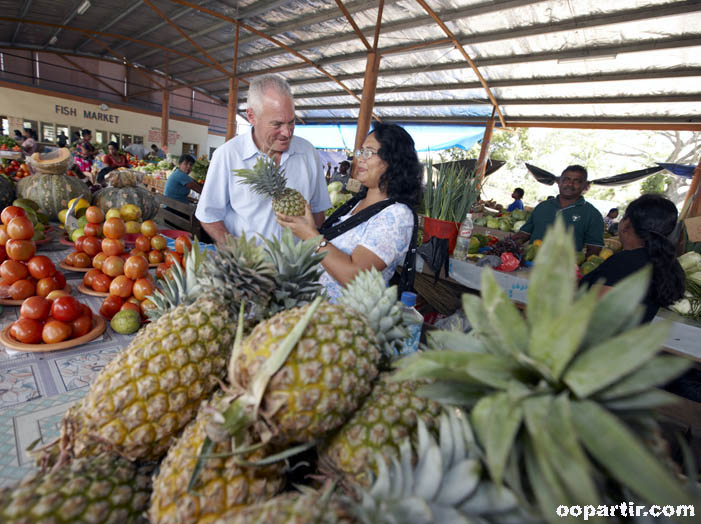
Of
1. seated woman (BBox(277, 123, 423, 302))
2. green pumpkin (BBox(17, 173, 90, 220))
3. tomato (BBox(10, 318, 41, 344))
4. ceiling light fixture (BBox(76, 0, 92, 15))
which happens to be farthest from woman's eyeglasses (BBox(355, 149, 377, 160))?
ceiling light fixture (BBox(76, 0, 92, 15))

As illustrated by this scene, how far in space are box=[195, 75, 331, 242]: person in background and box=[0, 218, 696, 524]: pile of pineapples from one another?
6.74 feet

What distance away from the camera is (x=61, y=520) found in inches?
27.5

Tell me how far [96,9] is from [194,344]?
20.8 m

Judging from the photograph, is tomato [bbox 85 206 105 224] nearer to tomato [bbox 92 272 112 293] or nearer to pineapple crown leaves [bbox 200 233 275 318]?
tomato [bbox 92 272 112 293]

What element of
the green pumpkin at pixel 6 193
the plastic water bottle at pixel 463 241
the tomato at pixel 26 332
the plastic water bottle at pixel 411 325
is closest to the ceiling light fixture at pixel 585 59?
the plastic water bottle at pixel 463 241

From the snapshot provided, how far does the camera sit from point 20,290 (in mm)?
2242

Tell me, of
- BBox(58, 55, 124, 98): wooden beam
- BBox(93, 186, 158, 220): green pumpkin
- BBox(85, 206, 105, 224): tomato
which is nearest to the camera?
BBox(85, 206, 105, 224): tomato

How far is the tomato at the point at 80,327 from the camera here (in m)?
1.92

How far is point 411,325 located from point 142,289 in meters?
1.86

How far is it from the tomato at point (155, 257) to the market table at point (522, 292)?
298 cm

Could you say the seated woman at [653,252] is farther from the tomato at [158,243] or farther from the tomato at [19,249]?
the tomato at [19,249]

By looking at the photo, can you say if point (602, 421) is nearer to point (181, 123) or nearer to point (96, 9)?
point (96, 9)

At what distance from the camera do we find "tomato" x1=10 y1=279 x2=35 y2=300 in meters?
2.24

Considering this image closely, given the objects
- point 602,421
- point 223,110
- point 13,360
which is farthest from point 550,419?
point 223,110
